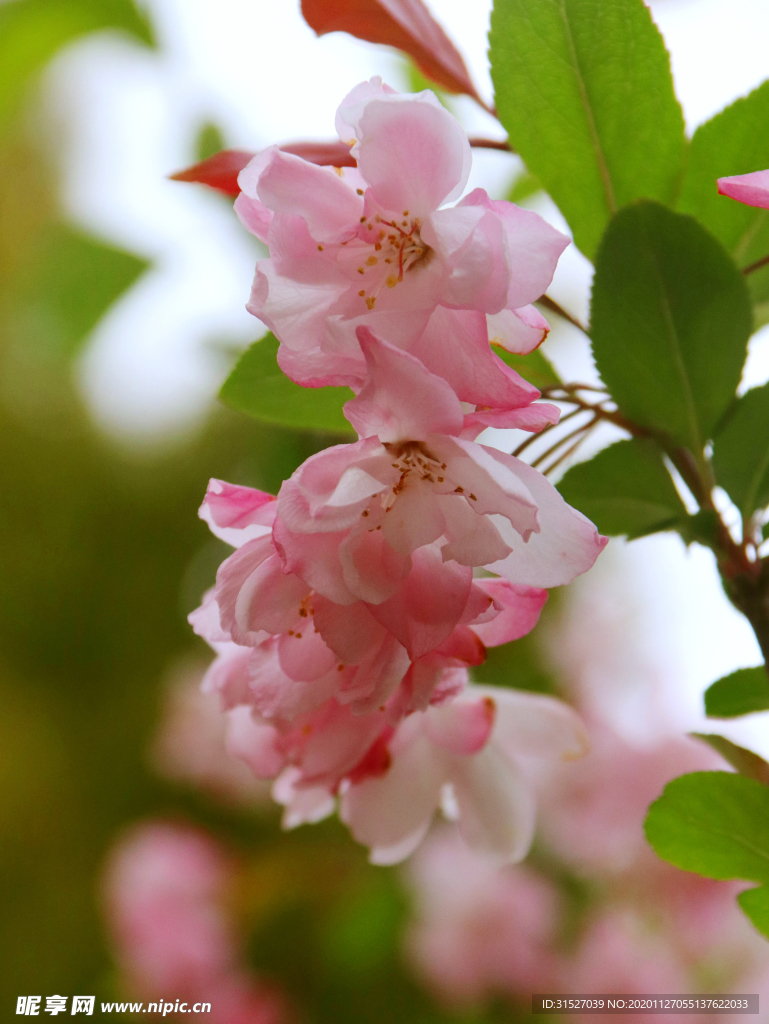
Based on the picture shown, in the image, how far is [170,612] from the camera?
6.10 ft

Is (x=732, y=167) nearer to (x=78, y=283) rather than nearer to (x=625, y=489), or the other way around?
(x=625, y=489)

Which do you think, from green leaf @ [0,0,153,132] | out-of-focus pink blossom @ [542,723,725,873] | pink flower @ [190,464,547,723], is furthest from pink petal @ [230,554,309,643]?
green leaf @ [0,0,153,132]

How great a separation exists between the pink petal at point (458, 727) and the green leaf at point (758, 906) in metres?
0.12

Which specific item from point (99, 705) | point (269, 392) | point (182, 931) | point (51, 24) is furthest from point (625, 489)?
→ point (99, 705)

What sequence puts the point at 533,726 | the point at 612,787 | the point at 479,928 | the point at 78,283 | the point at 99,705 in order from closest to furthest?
the point at 533,726 < the point at 78,283 < the point at 612,787 < the point at 479,928 < the point at 99,705

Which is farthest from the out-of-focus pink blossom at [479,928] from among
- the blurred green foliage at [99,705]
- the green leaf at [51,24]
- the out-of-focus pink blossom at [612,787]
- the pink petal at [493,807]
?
the green leaf at [51,24]

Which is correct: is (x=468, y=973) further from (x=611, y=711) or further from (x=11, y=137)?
(x=11, y=137)

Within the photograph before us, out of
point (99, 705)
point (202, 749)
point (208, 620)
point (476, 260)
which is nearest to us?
point (476, 260)

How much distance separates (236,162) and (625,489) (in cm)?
20

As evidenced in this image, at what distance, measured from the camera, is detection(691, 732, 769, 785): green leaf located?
0.35m

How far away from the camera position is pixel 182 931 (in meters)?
1.18

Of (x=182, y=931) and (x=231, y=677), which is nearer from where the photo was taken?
(x=231, y=677)

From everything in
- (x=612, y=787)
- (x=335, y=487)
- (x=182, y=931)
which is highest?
(x=335, y=487)

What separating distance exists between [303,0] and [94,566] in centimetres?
171
